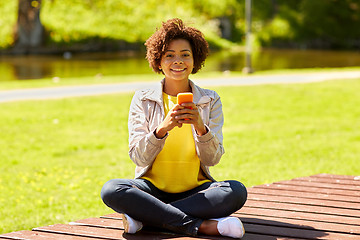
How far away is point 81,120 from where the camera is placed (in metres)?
9.52

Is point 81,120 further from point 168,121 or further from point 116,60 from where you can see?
point 116,60

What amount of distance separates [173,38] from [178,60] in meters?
0.15

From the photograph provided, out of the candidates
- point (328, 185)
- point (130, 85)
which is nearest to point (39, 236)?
point (328, 185)

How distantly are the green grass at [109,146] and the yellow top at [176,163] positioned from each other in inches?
63.1

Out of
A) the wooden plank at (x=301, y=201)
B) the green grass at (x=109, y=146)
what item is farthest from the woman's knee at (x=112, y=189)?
the green grass at (x=109, y=146)

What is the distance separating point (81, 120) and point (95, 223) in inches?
234

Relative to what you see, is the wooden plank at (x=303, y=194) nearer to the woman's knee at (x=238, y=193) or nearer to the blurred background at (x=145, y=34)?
the woman's knee at (x=238, y=193)

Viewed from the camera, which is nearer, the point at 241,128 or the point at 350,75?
the point at 241,128

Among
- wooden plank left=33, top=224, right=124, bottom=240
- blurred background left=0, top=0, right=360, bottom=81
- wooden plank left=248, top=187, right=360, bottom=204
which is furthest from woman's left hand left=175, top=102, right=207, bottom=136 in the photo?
blurred background left=0, top=0, right=360, bottom=81

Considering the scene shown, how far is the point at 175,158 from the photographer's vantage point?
11.6 feet

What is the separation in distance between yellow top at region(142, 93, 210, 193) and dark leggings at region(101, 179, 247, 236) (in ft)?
0.25

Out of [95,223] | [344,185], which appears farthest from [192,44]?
[344,185]

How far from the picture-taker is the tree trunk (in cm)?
2898

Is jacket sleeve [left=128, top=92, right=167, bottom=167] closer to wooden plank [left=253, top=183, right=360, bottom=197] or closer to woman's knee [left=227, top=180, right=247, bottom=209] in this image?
woman's knee [left=227, top=180, right=247, bottom=209]
